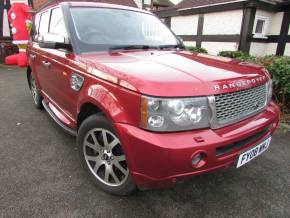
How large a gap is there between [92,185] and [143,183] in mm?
873

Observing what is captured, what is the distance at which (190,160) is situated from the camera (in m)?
1.57

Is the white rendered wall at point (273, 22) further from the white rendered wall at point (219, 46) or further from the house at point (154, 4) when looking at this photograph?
the house at point (154, 4)

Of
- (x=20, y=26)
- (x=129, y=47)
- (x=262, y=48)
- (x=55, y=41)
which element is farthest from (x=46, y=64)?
(x=262, y=48)

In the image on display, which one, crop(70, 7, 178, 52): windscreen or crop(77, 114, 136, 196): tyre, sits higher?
crop(70, 7, 178, 52): windscreen

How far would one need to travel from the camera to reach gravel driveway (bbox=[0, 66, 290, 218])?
6.78 ft

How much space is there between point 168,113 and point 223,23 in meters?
10.2

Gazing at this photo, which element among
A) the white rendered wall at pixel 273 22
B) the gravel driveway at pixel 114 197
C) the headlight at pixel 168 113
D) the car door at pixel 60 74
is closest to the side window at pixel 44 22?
the car door at pixel 60 74

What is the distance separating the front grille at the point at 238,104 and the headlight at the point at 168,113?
209 mm

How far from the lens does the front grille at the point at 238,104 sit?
5.76ft

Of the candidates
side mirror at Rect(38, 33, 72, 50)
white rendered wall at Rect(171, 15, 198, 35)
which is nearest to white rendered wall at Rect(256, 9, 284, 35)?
white rendered wall at Rect(171, 15, 198, 35)

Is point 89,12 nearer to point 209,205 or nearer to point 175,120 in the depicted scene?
point 175,120

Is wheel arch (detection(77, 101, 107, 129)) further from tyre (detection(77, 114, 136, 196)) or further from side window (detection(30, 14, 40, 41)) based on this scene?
side window (detection(30, 14, 40, 41))

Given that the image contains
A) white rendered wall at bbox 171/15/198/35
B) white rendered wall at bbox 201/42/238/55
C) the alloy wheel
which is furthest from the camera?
white rendered wall at bbox 171/15/198/35

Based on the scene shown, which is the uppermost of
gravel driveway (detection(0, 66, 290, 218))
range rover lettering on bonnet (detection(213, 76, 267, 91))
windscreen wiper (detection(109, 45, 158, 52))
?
windscreen wiper (detection(109, 45, 158, 52))
